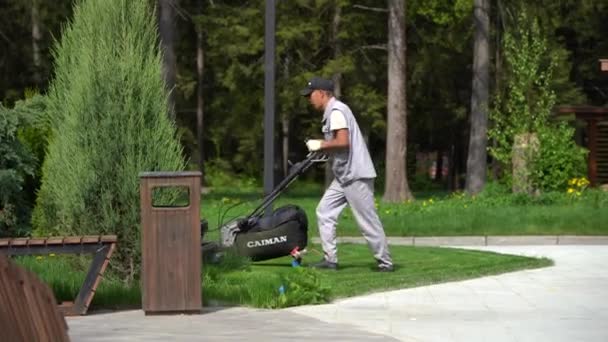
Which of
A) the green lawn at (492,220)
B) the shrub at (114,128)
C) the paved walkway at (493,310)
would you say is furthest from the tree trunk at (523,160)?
the shrub at (114,128)

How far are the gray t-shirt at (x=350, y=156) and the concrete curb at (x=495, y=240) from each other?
5.71 meters

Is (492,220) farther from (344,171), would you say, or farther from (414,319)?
(414,319)

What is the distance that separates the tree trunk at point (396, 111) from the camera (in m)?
35.3

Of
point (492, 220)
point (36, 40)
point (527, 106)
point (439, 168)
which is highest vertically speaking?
point (36, 40)

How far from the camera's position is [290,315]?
1048 cm

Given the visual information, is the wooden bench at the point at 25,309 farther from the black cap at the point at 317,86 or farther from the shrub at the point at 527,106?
the shrub at the point at 527,106

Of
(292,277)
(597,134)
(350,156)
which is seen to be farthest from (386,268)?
(597,134)

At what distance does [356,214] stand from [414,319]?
119 inches

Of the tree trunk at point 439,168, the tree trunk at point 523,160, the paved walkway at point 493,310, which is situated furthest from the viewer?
the tree trunk at point 439,168

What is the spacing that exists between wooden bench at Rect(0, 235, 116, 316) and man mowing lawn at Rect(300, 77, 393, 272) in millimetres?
2936

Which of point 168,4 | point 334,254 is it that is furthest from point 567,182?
point 334,254

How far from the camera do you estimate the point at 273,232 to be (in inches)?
532

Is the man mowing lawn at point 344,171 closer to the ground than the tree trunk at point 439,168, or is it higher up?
higher up

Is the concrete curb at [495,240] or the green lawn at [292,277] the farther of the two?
the concrete curb at [495,240]
